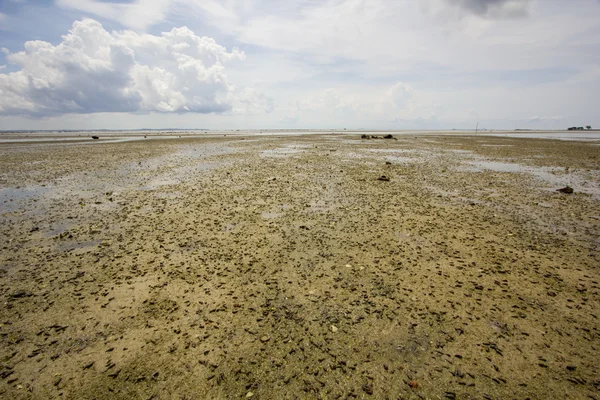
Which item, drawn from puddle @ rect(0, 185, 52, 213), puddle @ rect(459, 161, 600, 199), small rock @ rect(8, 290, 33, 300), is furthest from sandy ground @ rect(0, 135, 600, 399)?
puddle @ rect(459, 161, 600, 199)

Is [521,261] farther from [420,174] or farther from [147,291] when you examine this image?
[420,174]

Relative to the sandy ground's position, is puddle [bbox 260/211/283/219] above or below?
above

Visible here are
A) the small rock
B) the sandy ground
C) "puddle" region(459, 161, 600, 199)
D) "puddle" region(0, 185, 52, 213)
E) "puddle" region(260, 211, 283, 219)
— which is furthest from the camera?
"puddle" region(459, 161, 600, 199)

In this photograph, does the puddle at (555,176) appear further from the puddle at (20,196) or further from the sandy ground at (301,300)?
the puddle at (20,196)

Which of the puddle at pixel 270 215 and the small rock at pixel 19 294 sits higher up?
the puddle at pixel 270 215

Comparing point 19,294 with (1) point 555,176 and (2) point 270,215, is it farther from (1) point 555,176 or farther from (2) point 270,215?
(1) point 555,176

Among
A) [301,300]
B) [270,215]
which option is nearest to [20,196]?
[270,215]

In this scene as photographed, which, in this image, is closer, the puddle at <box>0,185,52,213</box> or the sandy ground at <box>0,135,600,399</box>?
the sandy ground at <box>0,135,600,399</box>

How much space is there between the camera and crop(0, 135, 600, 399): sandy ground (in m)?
4.30

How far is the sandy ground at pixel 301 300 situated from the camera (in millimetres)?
4297

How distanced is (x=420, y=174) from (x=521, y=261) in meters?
14.3

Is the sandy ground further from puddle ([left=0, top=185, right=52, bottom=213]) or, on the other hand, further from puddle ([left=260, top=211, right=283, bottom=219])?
puddle ([left=0, top=185, right=52, bottom=213])

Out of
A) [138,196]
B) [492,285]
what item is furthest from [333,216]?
[138,196]

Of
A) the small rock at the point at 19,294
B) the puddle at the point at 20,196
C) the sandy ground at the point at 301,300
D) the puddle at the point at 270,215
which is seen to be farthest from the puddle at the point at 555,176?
the puddle at the point at 20,196
